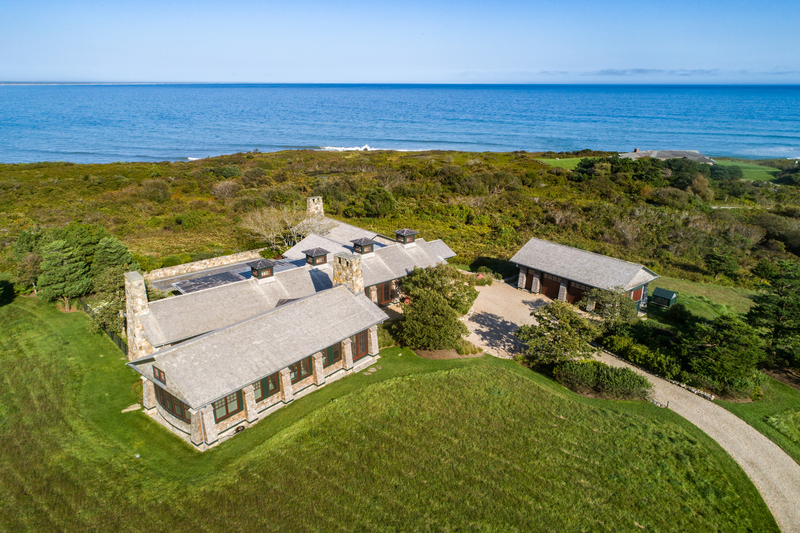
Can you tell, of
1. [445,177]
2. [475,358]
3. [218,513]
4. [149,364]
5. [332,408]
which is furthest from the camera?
[445,177]

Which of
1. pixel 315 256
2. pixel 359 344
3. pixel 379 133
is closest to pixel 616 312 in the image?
pixel 359 344

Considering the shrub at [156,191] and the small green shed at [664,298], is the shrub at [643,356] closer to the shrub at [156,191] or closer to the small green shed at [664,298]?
the small green shed at [664,298]

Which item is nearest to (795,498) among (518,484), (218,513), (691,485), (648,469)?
(691,485)

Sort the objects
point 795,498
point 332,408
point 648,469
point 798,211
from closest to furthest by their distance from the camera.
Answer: point 795,498 < point 648,469 < point 332,408 < point 798,211

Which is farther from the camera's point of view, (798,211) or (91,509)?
(798,211)

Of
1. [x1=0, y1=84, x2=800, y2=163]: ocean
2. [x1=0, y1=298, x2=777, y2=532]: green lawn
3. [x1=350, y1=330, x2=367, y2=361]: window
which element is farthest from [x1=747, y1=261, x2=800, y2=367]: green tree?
[x1=0, y1=84, x2=800, y2=163]: ocean

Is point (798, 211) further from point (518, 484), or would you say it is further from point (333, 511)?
point (333, 511)
